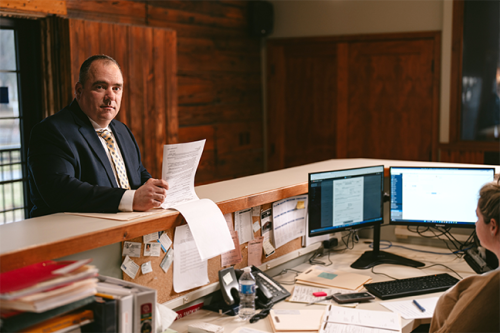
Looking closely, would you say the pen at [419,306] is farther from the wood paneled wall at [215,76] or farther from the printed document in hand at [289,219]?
the wood paneled wall at [215,76]

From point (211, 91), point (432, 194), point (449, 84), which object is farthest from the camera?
point (211, 91)

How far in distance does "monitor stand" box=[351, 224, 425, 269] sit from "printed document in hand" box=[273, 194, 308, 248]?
30cm

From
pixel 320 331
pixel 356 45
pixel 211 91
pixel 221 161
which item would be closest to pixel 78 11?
pixel 211 91

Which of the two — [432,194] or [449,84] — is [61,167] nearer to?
[432,194]

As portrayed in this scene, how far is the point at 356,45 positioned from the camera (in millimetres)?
5023

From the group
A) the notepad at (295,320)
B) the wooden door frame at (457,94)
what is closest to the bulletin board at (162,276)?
the notepad at (295,320)

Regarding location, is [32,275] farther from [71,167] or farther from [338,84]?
[338,84]

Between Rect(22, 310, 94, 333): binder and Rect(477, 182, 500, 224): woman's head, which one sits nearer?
Rect(22, 310, 94, 333): binder

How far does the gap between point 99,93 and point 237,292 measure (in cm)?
92

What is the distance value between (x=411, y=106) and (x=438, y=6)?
3.06ft

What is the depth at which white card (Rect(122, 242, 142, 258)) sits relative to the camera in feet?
5.17

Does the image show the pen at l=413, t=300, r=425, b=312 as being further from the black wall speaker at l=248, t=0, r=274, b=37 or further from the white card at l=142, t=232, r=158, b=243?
the black wall speaker at l=248, t=0, r=274, b=37

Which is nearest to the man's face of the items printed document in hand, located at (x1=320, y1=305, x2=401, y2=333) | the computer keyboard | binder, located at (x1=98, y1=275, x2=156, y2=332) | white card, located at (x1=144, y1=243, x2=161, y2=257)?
white card, located at (x1=144, y1=243, x2=161, y2=257)

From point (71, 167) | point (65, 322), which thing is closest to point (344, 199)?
point (71, 167)
